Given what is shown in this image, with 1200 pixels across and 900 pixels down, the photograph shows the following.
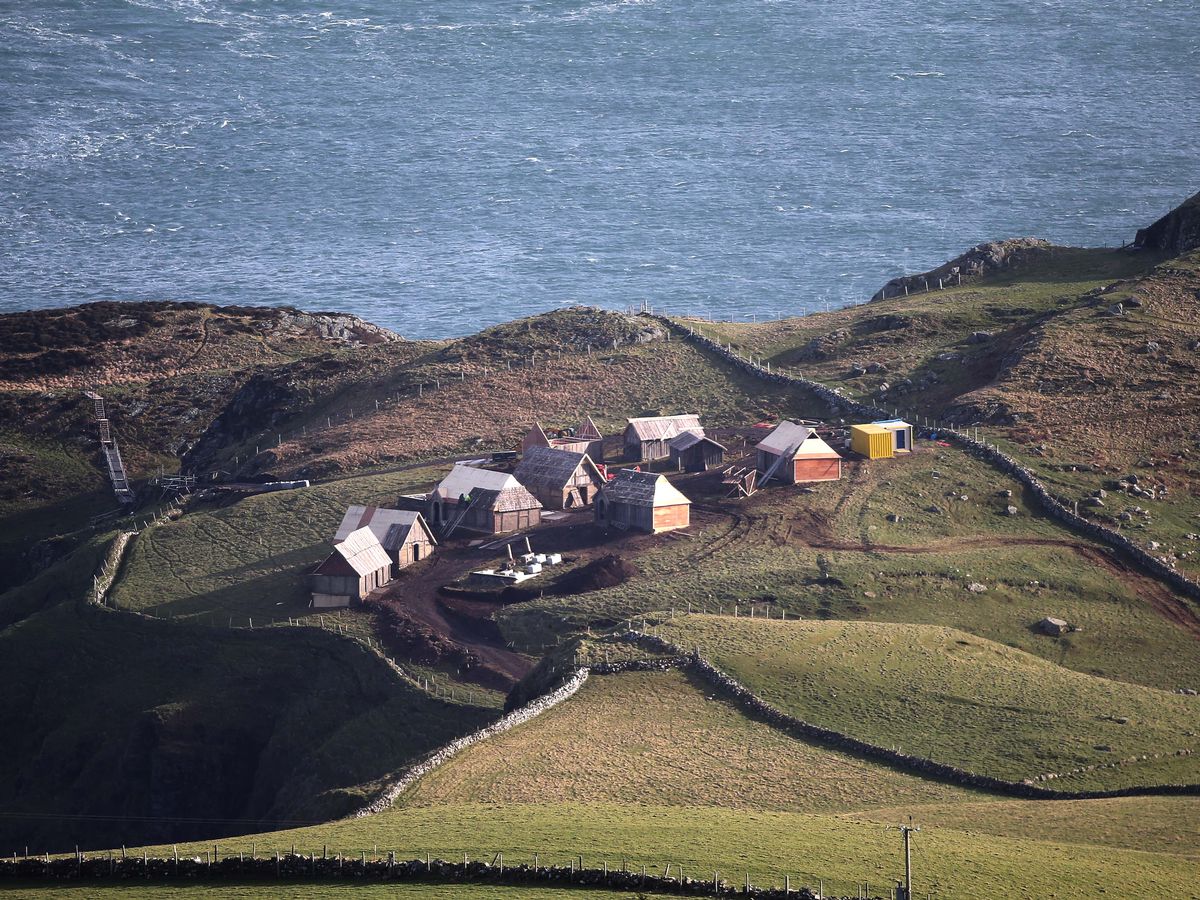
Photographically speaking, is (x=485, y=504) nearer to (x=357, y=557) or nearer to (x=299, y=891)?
(x=357, y=557)

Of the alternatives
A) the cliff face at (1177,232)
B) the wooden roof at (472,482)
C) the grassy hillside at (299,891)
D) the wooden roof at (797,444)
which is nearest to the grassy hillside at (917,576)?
the wooden roof at (797,444)

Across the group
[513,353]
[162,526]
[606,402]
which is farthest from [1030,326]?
[162,526]

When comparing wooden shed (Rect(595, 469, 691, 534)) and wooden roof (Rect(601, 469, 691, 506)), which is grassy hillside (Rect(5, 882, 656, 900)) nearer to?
wooden shed (Rect(595, 469, 691, 534))

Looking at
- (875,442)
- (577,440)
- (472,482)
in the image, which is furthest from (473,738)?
(875,442)

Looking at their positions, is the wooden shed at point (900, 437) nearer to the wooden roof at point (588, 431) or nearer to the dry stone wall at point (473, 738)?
the wooden roof at point (588, 431)

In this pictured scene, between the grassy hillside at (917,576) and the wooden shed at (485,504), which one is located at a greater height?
the grassy hillside at (917,576)

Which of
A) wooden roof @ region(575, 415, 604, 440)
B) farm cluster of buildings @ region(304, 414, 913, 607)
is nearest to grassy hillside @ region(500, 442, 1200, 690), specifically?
farm cluster of buildings @ region(304, 414, 913, 607)
